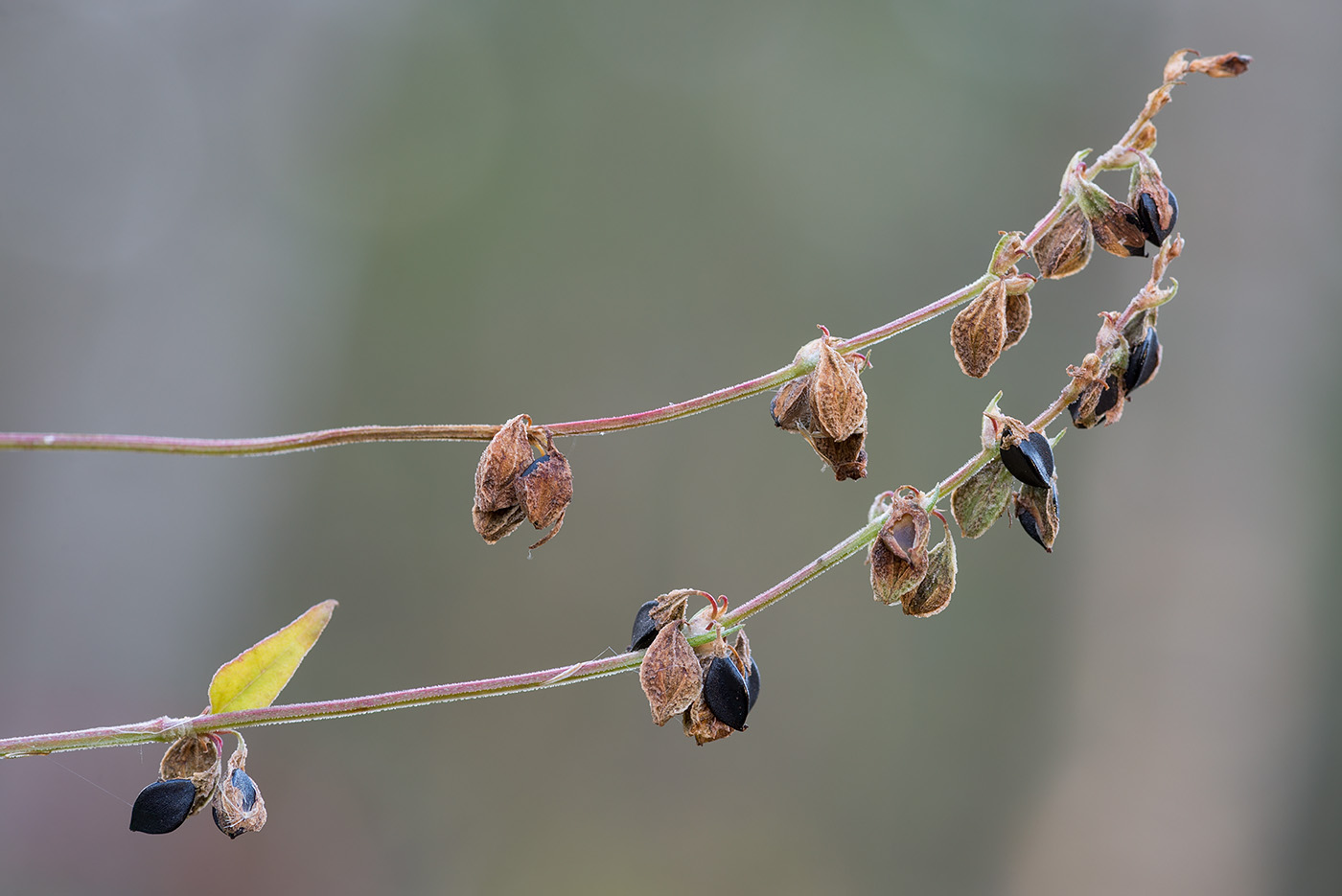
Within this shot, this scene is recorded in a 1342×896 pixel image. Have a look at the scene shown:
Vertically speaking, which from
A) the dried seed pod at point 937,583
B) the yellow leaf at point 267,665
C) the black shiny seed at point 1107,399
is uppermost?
the yellow leaf at point 267,665

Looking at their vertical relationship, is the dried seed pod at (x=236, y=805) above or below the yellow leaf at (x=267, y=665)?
below

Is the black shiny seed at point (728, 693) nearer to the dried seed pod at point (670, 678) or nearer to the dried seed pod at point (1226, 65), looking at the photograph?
the dried seed pod at point (670, 678)

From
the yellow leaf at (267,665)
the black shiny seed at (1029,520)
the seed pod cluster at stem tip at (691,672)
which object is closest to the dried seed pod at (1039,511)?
the black shiny seed at (1029,520)

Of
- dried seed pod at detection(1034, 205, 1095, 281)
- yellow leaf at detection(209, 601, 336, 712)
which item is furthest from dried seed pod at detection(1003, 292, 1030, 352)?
yellow leaf at detection(209, 601, 336, 712)

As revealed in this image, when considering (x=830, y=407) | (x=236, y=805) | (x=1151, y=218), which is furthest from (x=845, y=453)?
(x=236, y=805)

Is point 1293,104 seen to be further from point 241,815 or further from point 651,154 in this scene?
point 241,815

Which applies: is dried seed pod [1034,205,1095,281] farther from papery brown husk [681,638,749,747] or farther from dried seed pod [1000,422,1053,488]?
papery brown husk [681,638,749,747]
